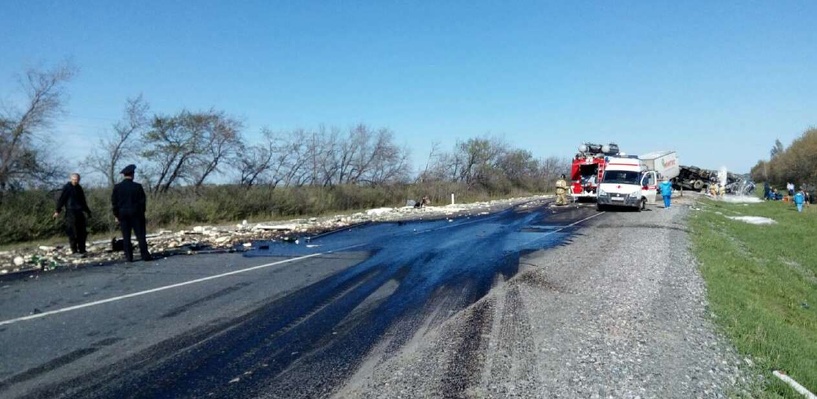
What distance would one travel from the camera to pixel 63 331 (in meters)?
6.21

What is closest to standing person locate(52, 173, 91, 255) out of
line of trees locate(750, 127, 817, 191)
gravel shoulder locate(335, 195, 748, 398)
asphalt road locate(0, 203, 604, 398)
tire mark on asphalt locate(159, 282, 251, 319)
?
asphalt road locate(0, 203, 604, 398)

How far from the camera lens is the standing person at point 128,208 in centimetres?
1139

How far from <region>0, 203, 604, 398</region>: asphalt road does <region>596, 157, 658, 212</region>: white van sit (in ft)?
50.2

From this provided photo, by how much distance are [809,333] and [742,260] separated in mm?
6596

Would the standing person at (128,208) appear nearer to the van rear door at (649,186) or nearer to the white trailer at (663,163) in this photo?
the van rear door at (649,186)

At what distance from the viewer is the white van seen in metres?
25.8

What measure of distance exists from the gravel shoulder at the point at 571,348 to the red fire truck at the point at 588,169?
882 inches

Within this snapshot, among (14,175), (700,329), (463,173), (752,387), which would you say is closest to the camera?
(752,387)

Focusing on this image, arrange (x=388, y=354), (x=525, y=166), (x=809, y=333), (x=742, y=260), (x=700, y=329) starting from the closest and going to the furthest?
(x=388, y=354)
(x=700, y=329)
(x=809, y=333)
(x=742, y=260)
(x=525, y=166)

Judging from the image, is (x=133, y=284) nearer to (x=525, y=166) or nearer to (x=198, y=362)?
(x=198, y=362)

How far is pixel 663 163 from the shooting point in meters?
43.5

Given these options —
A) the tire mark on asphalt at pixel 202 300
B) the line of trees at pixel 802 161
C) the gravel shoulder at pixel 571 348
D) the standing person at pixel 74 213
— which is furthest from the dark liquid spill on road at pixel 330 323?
the line of trees at pixel 802 161

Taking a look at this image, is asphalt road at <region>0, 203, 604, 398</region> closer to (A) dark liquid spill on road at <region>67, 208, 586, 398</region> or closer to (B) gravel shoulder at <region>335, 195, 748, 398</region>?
(A) dark liquid spill on road at <region>67, 208, 586, 398</region>

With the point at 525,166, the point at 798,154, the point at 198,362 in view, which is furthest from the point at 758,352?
the point at 798,154
